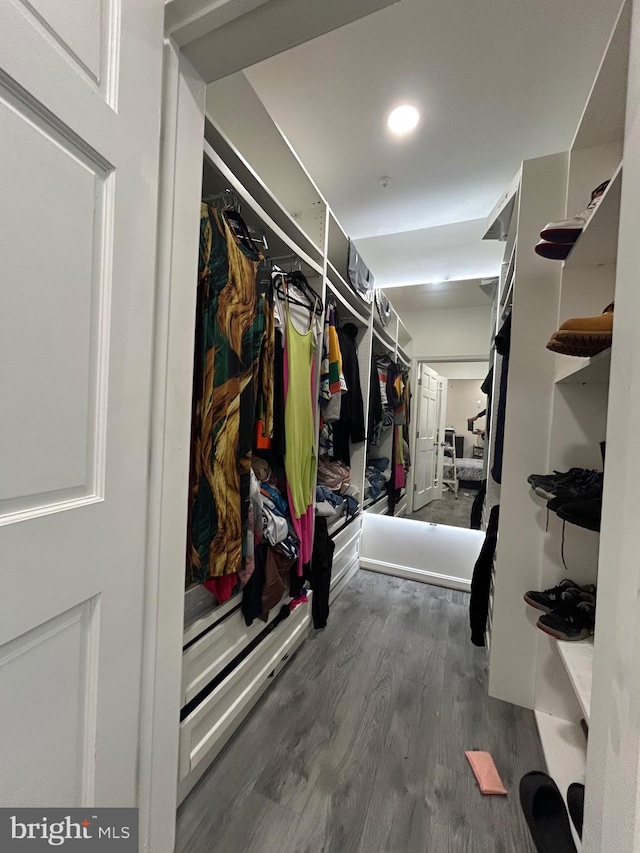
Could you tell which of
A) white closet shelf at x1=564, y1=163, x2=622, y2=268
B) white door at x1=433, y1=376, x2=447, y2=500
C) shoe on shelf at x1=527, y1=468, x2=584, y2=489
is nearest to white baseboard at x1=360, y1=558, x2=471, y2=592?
white door at x1=433, y1=376, x2=447, y2=500

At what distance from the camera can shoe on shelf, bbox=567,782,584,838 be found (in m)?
0.86

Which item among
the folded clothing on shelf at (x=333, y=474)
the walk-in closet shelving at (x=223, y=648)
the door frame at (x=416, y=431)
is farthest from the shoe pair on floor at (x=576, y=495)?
the door frame at (x=416, y=431)

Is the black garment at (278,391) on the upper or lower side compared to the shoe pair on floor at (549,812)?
upper

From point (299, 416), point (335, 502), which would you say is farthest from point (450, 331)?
point (299, 416)

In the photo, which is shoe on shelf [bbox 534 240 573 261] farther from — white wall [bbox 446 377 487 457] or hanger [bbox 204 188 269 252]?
white wall [bbox 446 377 487 457]

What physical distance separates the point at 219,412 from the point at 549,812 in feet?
5.01

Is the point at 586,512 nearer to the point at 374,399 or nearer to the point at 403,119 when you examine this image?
the point at 374,399

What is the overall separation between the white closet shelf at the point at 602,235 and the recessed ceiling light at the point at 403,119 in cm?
105

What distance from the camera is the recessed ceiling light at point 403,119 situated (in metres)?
1.60

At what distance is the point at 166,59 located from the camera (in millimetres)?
704

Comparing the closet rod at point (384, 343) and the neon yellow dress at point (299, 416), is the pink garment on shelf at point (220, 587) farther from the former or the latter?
the closet rod at point (384, 343)

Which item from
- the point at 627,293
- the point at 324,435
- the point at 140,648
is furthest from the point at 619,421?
the point at 324,435

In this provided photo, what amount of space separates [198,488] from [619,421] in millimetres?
964

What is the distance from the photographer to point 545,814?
95 centimetres
